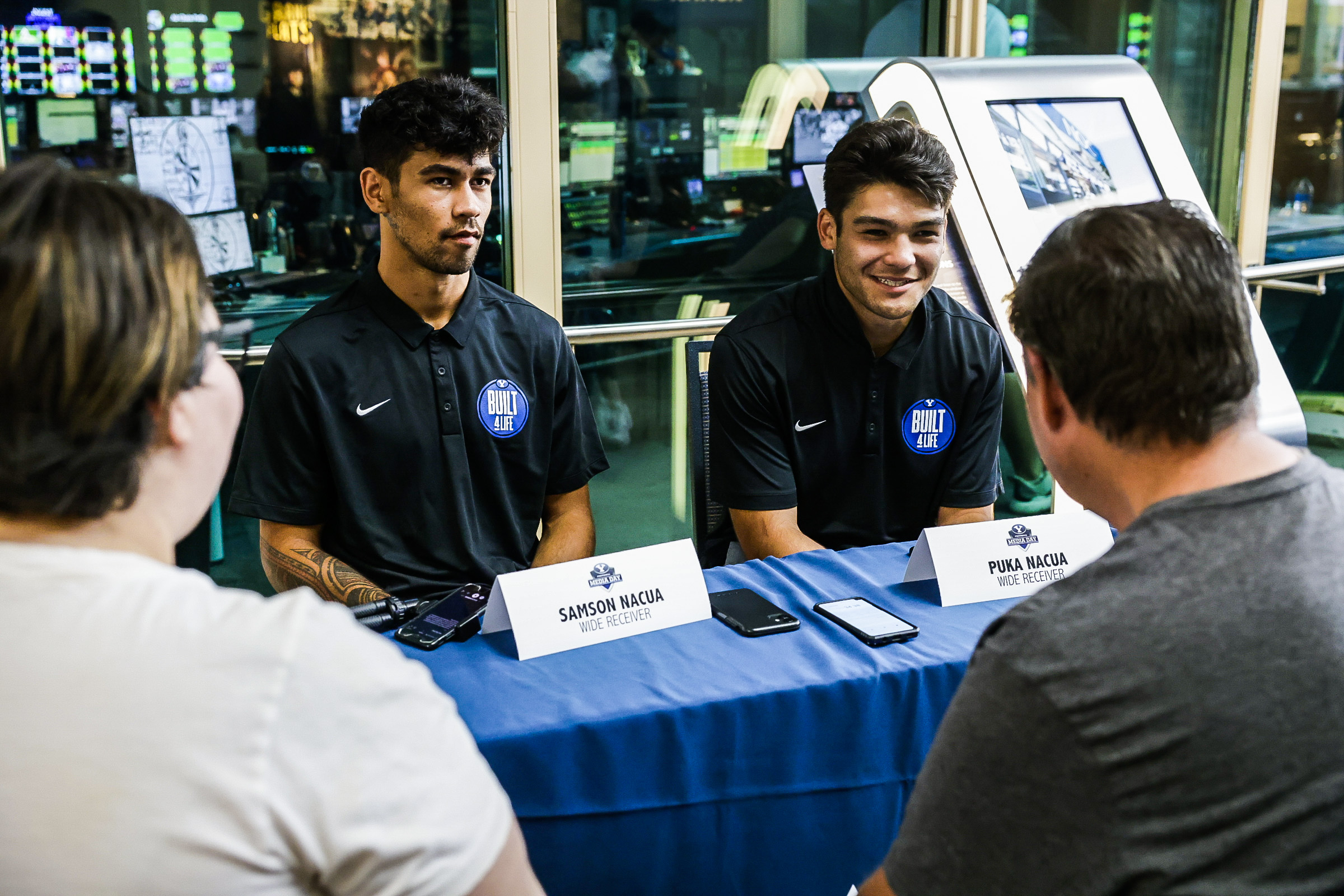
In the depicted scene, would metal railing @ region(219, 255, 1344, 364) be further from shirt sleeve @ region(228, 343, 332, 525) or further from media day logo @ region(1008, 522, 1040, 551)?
media day logo @ region(1008, 522, 1040, 551)

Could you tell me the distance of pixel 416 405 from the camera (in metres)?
2.02

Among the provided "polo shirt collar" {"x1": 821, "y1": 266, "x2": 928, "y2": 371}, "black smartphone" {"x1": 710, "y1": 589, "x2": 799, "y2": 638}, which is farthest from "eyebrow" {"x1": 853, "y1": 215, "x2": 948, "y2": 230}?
"black smartphone" {"x1": 710, "y1": 589, "x2": 799, "y2": 638}

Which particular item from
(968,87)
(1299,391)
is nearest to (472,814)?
(968,87)

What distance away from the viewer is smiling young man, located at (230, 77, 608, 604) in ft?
6.43

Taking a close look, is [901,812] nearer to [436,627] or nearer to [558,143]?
[436,627]

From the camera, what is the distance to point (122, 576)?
0.68 meters

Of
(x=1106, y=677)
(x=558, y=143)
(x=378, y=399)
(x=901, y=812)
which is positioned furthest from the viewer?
(x=558, y=143)

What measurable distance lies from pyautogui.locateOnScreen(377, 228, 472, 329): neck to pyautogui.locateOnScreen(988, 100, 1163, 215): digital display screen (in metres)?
1.67

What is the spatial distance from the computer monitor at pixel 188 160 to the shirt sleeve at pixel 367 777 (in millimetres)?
2645

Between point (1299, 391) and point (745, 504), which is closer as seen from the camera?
point (745, 504)

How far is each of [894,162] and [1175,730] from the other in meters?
1.57

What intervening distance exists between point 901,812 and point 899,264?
43.6 inches

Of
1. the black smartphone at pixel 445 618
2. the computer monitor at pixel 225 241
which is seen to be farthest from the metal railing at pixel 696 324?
the black smartphone at pixel 445 618

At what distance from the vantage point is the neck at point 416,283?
205 cm
